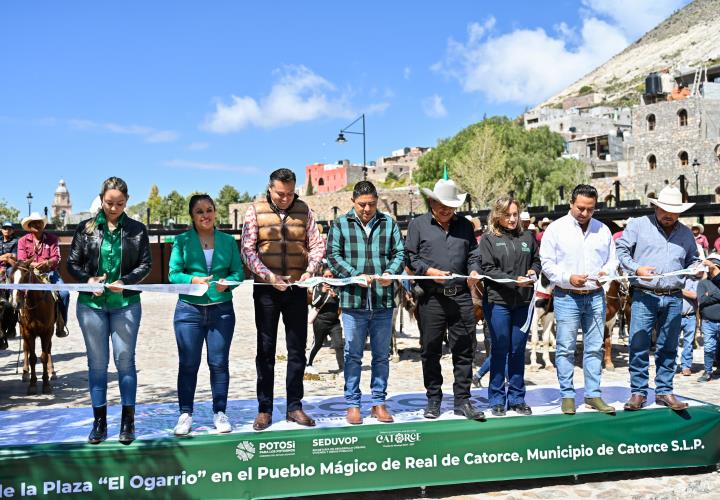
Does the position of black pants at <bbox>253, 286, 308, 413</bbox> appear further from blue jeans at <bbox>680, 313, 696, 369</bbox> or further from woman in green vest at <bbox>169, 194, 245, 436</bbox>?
blue jeans at <bbox>680, 313, 696, 369</bbox>

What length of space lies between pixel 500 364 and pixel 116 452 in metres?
3.33

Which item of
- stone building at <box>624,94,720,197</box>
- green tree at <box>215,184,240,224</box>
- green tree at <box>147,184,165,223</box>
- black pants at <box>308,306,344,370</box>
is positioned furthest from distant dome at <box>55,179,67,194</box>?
black pants at <box>308,306,344,370</box>

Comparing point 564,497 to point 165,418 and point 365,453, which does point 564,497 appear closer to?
point 365,453

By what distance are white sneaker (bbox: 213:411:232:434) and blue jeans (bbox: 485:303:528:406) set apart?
236cm

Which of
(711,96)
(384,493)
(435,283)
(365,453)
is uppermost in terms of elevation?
(711,96)

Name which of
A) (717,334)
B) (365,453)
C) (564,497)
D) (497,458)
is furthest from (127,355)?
(717,334)

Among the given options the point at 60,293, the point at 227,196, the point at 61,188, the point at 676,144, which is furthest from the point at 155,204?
the point at 60,293

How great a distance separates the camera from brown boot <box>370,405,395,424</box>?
5500 mm

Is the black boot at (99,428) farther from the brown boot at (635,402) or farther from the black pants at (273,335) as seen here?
the brown boot at (635,402)

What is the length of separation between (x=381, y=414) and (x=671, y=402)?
265 cm

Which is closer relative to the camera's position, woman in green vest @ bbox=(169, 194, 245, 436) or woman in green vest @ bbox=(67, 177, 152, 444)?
woman in green vest @ bbox=(67, 177, 152, 444)

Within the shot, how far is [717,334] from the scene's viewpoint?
387 inches

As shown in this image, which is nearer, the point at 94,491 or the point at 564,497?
the point at 94,491

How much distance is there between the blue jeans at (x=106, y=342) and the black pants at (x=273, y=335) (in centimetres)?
103
